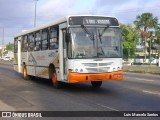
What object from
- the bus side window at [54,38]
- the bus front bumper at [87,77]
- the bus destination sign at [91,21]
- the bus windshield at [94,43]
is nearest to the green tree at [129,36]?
the bus side window at [54,38]

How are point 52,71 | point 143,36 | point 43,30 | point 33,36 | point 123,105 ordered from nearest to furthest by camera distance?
point 123,105 < point 52,71 < point 43,30 < point 33,36 < point 143,36

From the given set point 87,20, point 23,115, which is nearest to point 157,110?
point 23,115

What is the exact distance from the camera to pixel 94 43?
1468 cm

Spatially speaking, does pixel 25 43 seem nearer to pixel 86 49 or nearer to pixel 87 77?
pixel 86 49

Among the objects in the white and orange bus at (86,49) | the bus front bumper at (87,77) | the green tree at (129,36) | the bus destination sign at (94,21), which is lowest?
the bus front bumper at (87,77)

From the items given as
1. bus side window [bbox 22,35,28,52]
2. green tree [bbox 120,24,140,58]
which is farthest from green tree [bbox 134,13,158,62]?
bus side window [bbox 22,35,28,52]

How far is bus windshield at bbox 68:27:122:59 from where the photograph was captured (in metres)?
14.5

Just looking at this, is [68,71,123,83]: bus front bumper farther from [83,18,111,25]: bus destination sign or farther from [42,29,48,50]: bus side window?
[42,29,48,50]: bus side window

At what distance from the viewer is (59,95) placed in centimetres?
1409

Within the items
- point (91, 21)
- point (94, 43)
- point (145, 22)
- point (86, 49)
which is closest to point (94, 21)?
point (91, 21)

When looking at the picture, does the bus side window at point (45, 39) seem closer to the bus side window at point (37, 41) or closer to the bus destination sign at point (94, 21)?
the bus side window at point (37, 41)

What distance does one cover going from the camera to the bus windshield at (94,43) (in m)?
14.5

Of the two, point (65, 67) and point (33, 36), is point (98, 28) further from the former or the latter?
point (33, 36)

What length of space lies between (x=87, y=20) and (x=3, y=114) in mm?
6541
